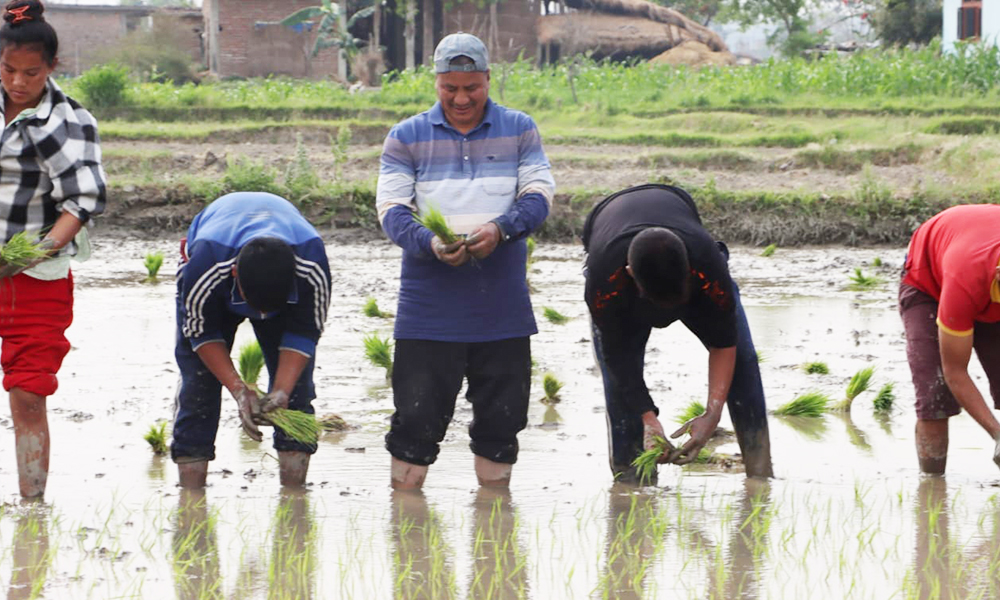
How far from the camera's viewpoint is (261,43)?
2606 centimetres

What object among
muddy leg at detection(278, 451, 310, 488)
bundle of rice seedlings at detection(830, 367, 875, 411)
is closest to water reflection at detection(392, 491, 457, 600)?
muddy leg at detection(278, 451, 310, 488)

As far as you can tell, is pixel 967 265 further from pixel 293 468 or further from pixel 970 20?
pixel 970 20

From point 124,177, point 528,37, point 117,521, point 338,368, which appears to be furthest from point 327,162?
point 528,37

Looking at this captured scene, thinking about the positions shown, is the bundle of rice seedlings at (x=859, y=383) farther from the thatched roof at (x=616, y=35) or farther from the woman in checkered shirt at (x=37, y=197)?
the thatched roof at (x=616, y=35)

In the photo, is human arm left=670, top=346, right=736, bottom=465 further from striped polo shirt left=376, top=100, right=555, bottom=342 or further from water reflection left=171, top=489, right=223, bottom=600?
water reflection left=171, top=489, right=223, bottom=600

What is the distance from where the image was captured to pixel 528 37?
27.4 meters

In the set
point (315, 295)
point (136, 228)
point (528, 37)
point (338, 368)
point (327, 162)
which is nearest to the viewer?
point (315, 295)

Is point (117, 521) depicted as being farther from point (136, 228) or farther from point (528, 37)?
point (528, 37)

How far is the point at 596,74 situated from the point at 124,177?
1107 cm

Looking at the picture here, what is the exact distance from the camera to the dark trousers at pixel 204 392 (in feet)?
13.7

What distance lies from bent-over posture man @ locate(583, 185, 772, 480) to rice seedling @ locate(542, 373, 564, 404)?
131cm

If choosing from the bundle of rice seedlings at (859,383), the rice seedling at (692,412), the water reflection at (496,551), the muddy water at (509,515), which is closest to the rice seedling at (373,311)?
the muddy water at (509,515)

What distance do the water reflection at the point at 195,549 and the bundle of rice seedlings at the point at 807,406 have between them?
2.58 m

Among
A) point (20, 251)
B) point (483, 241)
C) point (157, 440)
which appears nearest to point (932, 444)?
point (483, 241)
